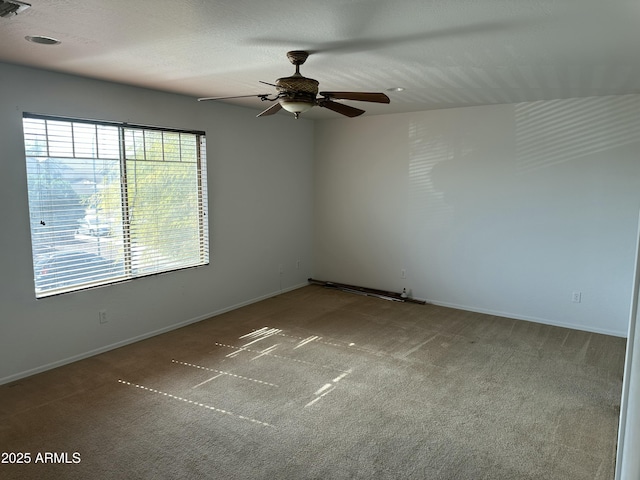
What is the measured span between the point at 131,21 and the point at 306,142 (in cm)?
407

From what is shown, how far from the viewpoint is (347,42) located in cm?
266

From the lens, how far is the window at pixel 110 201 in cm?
355

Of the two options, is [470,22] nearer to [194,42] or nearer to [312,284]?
[194,42]

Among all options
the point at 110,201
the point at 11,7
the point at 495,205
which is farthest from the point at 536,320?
the point at 11,7

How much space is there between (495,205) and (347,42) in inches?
126

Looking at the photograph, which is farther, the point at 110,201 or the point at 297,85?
the point at 110,201

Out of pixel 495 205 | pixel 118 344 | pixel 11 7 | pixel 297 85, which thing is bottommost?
pixel 118 344

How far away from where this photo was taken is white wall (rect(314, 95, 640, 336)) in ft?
14.8

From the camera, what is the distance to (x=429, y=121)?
5.41 meters

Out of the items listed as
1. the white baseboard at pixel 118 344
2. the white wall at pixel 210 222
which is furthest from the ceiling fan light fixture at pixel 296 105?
the white baseboard at pixel 118 344

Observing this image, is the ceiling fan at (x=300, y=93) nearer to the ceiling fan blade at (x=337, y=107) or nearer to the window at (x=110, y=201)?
the ceiling fan blade at (x=337, y=107)

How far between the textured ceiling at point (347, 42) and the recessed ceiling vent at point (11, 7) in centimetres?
4

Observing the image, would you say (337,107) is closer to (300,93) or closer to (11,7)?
(300,93)

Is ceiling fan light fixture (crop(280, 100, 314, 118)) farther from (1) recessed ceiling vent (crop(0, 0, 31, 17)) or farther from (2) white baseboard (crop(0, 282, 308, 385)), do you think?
(2) white baseboard (crop(0, 282, 308, 385))
